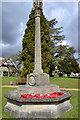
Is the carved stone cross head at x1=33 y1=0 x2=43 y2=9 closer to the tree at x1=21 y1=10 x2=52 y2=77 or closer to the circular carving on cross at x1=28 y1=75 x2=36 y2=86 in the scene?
the circular carving on cross at x1=28 y1=75 x2=36 y2=86

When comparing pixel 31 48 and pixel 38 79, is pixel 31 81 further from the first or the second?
pixel 31 48

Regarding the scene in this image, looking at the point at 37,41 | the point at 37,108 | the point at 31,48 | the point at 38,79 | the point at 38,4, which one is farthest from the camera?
the point at 31,48

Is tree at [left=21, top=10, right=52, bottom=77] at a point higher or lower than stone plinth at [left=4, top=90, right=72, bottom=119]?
higher

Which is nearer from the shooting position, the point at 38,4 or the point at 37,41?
the point at 37,41

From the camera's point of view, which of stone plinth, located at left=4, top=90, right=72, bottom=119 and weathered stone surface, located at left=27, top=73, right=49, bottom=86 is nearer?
stone plinth, located at left=4, top=90, right=72, bottom=119

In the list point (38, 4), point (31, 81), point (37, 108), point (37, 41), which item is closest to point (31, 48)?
point (38, 4)

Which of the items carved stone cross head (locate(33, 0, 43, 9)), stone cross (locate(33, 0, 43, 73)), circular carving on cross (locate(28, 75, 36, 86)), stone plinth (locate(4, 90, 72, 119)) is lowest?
stone plinth (locate(4, 90, 72, 119))

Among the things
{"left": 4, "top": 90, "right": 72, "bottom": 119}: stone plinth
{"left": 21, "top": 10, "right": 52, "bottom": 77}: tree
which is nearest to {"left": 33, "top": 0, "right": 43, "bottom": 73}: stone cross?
{"left": 4, "top": 90, "right": 72, "bottom": 119}: stone plinth

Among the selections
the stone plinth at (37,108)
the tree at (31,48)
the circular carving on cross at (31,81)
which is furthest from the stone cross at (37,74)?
the tree at (31,48)

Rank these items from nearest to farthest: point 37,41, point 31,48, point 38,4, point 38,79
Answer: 1. point 38,79
2. point 37,41
3. point 38,4
4. point 31,48

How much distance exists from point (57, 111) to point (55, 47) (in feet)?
84.8

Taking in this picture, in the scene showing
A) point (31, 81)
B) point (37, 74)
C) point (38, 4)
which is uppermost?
point (38, 4)

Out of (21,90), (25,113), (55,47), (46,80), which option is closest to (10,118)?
(25,113)

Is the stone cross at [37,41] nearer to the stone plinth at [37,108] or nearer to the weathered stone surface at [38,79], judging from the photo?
the weathered stone surface at [38,79]
